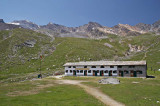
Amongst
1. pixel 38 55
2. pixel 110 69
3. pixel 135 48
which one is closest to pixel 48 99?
pixel 110 69

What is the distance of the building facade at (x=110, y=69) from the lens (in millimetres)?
63941

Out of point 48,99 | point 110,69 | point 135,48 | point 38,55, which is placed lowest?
point 48,99

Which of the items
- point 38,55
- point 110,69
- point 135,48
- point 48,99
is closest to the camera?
point 48,99

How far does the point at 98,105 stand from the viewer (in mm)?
21578

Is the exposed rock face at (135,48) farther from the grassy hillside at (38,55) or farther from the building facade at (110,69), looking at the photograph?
the building facade at (110,69)

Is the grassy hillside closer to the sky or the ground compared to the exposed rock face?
closer to the ground

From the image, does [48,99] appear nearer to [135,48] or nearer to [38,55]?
[38,55]

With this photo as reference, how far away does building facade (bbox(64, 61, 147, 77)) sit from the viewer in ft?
210

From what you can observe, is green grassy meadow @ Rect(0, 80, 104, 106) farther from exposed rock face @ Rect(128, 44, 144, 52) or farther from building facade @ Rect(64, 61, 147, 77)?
exposed rock face @ Rect(128, 44, 144, 52)

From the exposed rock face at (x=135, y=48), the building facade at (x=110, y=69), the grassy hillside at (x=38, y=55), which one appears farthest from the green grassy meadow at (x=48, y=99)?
the exposed rock face at (x=135, y=48)

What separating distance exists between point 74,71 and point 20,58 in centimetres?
7504

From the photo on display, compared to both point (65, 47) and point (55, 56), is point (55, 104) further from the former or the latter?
point (65, 47)

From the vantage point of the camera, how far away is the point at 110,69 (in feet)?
232

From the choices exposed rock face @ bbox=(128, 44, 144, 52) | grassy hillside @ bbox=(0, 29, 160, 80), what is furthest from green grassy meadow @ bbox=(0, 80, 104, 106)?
exposed rock face @ bbox=(128, 44, 144, 52)
